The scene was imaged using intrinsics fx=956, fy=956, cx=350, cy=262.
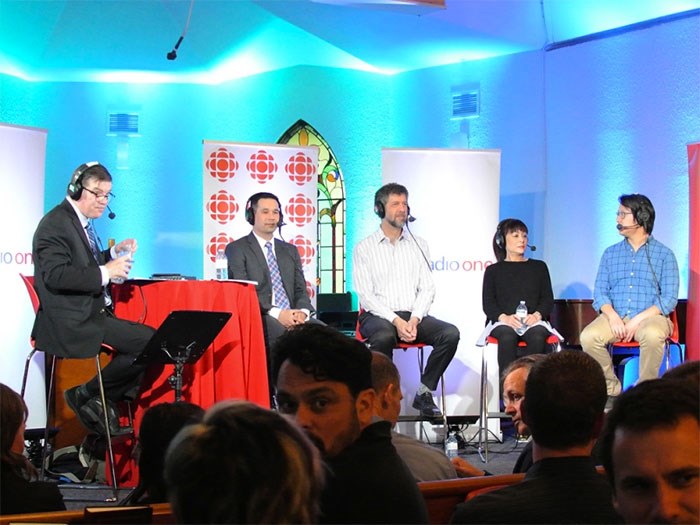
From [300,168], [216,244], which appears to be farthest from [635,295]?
[216,244]

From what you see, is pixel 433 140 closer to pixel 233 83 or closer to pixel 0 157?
pixel 233 83

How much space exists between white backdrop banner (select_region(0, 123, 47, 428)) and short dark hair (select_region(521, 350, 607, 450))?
4.64 metres

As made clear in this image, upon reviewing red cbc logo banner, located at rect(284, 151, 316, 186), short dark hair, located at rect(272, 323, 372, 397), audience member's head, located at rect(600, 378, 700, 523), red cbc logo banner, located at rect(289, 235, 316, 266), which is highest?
red cbc logo banner, located at rect(284, 151, 316, 186)

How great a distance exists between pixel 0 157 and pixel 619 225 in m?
4.12

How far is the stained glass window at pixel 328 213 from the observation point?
32.5ft

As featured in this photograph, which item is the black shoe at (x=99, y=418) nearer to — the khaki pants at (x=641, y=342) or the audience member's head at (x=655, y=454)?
the khaki pants at (x=641, y=342)

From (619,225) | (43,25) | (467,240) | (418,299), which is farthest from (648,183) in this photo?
(43,25)

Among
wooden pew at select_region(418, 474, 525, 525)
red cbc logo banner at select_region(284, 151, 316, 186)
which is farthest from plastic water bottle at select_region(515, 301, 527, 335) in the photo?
wooden pew at select_region(418, 474, 525, 525)

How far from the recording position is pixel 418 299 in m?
6.38

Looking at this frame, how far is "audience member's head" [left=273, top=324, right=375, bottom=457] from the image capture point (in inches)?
81.7

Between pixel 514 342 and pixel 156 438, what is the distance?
159 inches

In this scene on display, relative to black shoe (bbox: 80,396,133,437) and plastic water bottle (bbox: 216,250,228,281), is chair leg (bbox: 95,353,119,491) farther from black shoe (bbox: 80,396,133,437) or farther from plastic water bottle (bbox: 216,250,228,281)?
plastic water bottle (bbox: 216,250,228,281)

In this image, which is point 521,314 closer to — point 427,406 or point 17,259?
point 427,406

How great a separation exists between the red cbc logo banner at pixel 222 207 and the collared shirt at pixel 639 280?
8.93ft
